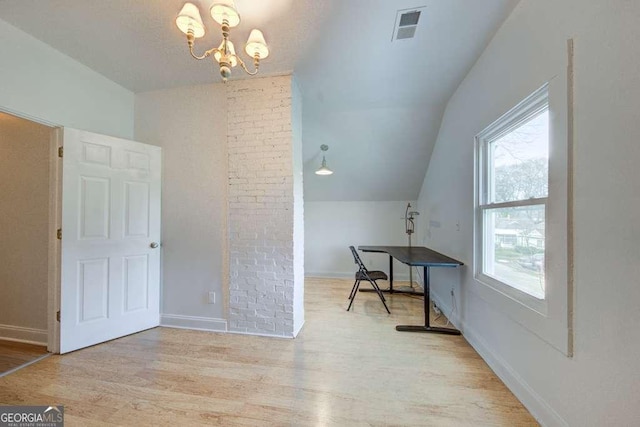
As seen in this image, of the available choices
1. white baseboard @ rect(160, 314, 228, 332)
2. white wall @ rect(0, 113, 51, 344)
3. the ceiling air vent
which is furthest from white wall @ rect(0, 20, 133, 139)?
the ceiling air vent

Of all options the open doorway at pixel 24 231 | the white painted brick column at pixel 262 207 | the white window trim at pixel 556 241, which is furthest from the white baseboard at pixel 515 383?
the open doorway at pixel 24 231

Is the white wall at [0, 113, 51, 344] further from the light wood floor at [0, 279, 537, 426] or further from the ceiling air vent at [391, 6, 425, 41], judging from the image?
the ceiling air vent at [391, 6, 425, 41]

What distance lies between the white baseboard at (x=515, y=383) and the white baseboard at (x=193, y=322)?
245 cm

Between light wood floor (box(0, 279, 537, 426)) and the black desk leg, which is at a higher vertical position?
the black desk leg

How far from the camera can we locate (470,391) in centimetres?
169

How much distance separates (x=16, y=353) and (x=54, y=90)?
234cm

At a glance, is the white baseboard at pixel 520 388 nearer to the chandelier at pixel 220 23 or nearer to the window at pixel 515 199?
the window at pixel 515 199

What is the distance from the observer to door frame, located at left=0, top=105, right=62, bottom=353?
2.16m

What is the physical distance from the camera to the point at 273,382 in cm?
179

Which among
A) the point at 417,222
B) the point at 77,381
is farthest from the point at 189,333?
the point at 417,222

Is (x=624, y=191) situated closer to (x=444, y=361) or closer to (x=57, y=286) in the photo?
(x=444, y=361)

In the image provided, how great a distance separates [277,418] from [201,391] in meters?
0.61

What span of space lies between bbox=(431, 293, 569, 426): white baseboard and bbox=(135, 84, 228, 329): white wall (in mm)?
2476

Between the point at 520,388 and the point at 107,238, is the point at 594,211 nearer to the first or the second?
the point at 520,388
